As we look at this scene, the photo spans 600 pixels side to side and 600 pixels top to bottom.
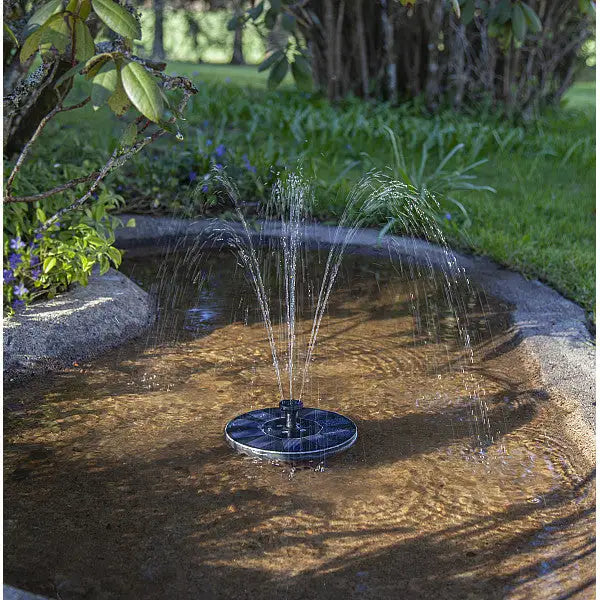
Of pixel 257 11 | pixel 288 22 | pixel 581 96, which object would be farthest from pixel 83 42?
pixel 581 96

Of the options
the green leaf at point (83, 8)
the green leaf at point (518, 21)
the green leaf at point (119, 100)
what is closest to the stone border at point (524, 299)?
the green leaf at point (518, 21)

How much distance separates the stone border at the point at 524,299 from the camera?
314 centimetres

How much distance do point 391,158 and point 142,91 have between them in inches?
206

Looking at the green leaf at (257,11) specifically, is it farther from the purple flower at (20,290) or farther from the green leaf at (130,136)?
the purple flower at (20,290)

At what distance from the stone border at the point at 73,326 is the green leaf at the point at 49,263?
127 mm

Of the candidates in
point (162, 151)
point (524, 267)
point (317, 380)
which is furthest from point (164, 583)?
point (162, 151)

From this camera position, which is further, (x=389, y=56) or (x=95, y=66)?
(x=389, y=56)

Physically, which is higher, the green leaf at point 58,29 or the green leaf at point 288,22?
the green leaf at point 288,22

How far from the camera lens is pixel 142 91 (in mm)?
1522

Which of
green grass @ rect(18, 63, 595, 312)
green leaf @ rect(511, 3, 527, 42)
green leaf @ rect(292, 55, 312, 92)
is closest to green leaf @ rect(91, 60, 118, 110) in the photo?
green leaf @ rect(292, 55, 312, 92)

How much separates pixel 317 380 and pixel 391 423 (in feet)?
1.44

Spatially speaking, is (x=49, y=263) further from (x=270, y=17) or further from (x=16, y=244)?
(x=270, y=17)

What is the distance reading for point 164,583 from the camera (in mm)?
2043

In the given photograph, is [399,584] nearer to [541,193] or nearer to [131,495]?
[131,495]
